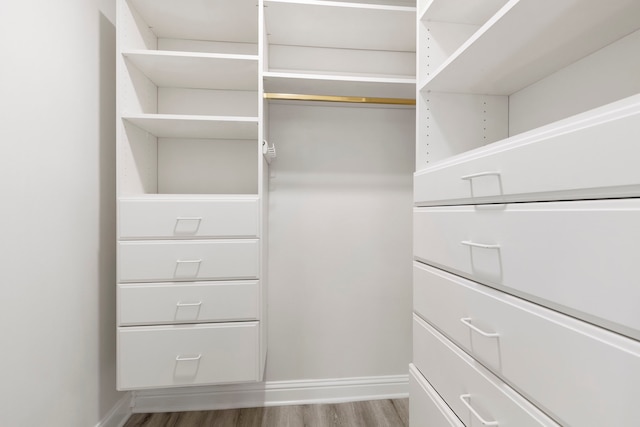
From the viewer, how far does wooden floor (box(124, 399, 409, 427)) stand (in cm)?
158

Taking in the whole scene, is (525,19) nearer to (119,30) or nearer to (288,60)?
(288,60)

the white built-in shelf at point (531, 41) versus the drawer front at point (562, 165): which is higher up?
the white built-in shelf at point (531, 41)

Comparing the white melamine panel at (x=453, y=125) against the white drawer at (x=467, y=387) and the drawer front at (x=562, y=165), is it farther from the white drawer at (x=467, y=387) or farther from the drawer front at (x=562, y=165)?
the white drawer at (x=467, y=387)

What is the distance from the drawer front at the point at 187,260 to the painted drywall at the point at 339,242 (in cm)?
41

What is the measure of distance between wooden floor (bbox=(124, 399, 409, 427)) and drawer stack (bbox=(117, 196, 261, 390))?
15.3 inches

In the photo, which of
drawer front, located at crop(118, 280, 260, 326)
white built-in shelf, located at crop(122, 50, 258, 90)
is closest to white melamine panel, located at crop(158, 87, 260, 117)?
white built-in shelf, located at crop(122, 50, 258, 90)

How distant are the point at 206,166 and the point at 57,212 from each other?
71cm

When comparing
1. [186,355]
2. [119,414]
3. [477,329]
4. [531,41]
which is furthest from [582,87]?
[119,414]

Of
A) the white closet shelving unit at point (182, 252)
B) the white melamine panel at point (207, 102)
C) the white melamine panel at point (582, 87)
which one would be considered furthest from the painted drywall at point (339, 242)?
the white melamine panel at point (582, 87)

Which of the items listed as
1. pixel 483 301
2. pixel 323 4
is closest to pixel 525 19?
pixel 483 301

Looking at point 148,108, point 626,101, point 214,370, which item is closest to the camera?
point 626,101

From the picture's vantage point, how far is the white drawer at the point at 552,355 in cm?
46

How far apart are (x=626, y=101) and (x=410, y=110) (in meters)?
1.46

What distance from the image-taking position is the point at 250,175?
1742 millimetres
